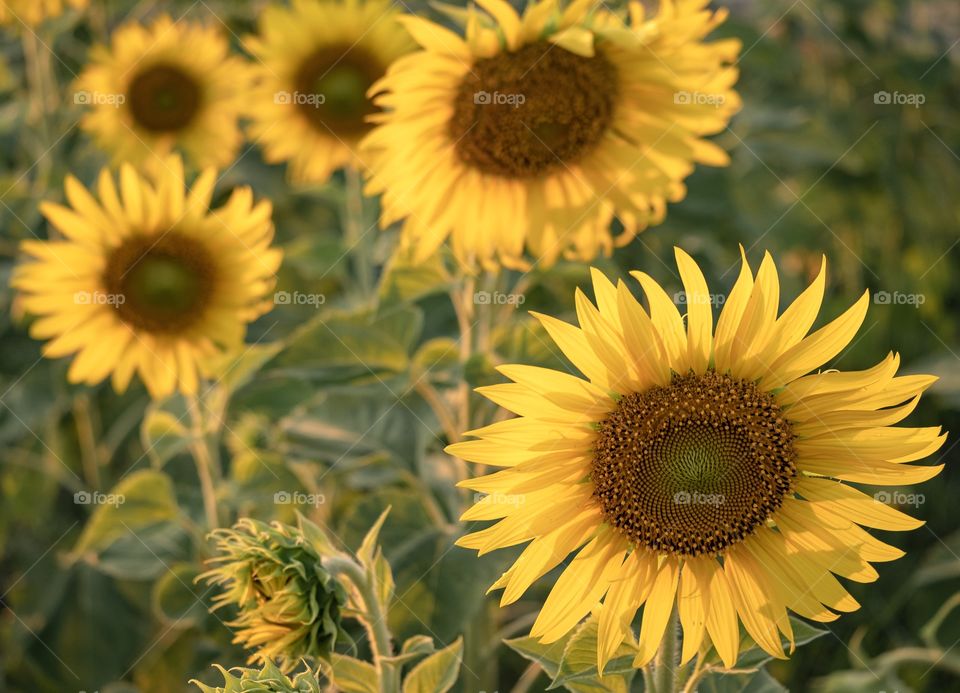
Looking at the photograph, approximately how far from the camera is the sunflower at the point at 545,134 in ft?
5.08

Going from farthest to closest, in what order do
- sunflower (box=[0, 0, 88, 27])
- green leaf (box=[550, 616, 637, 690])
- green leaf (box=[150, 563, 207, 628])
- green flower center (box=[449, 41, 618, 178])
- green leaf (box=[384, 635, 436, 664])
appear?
1. sunflower (box=[0, 0, 88, 27])
2. green leaf (box=[150, 563, 207, 628])
3. green flower center (box=[449, 41, 618, 178])
4. green leaf (box=[384, 635, 436, 664])
5. green leaf (box=[550, 616, 637, 690])

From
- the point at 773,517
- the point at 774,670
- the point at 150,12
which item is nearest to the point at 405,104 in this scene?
the point at 773,517

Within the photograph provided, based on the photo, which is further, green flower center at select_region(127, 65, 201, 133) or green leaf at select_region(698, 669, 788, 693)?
green flower center at select_region(127, 65, 201, 133)

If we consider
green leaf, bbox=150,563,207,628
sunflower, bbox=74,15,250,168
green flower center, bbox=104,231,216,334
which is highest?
sunflower, bbox=74,15,250,168

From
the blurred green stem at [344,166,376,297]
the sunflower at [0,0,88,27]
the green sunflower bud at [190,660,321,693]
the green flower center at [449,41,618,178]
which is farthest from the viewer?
the sunflower at [0,0,88,27]

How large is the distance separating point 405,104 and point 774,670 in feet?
4.24

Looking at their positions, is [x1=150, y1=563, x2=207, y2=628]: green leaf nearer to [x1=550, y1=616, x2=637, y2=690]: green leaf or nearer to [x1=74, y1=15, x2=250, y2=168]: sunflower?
[x1=550, y1=616, x2=637, y2=690]: green leaf

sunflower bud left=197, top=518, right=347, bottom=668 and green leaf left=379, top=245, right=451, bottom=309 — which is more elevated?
green leaf left=379, top=245, right=451, bottom=309

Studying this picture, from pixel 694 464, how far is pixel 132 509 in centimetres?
110

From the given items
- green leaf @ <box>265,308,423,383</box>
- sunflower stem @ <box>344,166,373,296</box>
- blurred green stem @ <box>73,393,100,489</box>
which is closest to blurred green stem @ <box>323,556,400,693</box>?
green leaf @ <box>265,308,423,383</box>

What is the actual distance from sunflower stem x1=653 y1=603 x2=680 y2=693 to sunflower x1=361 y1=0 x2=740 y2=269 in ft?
2.17

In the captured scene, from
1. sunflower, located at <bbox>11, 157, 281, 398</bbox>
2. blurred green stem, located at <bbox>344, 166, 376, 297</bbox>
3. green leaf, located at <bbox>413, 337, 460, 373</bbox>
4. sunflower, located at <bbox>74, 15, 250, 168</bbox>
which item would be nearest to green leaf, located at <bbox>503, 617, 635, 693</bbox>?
green leaf, located at <bbox>413, 337, 460, 373</bbox>

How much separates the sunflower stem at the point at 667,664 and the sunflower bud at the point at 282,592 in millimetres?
331

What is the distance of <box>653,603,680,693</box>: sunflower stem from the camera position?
3.60 feet
